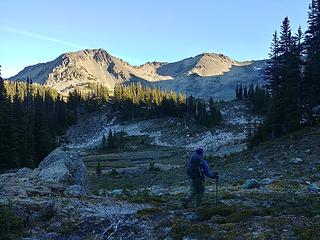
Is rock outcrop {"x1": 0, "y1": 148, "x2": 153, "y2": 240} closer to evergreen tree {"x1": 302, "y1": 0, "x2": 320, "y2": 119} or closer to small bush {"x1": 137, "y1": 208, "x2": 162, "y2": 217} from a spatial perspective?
small bush {"x1": 137, "y1": 208, "x2": 162, "y2": 217}

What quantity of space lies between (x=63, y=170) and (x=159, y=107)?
405 ft

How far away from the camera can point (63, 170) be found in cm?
2527

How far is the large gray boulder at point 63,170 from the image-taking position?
2469 centimetres

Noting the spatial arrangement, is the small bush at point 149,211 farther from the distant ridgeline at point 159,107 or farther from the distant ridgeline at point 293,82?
the distant ridgeline at point 159,107

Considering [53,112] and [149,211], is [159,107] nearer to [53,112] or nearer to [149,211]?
[53,112]

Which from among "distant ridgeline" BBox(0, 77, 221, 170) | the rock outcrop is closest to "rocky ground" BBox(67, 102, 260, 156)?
"distant ridgeline" BBox(0, 77, 221, 170)

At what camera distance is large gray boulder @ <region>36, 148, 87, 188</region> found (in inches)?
972

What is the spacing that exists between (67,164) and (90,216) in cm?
973

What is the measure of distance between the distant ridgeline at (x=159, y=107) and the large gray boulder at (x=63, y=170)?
349 feet

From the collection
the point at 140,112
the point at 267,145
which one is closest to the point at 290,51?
the point at 267,145

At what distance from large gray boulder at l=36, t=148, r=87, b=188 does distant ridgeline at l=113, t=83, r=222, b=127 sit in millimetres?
106280

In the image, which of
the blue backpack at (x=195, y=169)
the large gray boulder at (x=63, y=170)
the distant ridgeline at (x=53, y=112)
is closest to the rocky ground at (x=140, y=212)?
the large gray boulder at (x=63, y=170)

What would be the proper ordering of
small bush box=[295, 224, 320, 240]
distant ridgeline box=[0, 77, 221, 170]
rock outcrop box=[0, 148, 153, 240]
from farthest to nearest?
distant ridgeline box=[0, 77, 221, 170] → rock outcrop box=[0, 148, 153, 240] → small bush box=[295, 224, 320, 240]

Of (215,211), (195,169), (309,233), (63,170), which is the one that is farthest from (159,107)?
(309,233)
